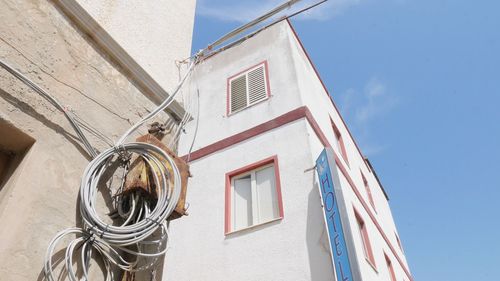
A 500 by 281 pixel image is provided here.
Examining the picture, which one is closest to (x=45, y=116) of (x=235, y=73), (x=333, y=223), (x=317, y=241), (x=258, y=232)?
(x=333, y=223)

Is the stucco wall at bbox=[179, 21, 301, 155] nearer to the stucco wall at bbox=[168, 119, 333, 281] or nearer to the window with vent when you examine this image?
the window with vent

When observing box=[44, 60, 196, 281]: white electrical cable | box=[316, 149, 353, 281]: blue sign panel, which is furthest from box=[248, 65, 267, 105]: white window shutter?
box=[44, 60, 196, 281]: white electrical cable

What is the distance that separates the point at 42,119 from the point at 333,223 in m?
4.71

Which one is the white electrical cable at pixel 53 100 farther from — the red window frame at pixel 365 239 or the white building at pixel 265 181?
the red window frame at pixel 365 239

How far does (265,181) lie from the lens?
776cm

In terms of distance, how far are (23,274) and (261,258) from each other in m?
4.99

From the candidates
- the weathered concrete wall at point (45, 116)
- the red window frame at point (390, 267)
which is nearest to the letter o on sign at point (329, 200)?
the weathered concrete wall at point (45, 116)

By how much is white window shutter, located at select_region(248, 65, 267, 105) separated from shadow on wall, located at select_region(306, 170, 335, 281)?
362 cm

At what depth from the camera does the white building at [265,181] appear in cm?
637

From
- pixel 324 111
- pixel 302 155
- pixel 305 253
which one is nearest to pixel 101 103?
pixel 305 253

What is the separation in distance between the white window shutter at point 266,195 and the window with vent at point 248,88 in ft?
8.06

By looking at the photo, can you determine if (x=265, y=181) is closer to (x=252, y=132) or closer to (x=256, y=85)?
(x=252, y=132)

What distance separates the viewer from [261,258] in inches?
257

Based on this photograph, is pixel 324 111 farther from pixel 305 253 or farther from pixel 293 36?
pixel 305 253
